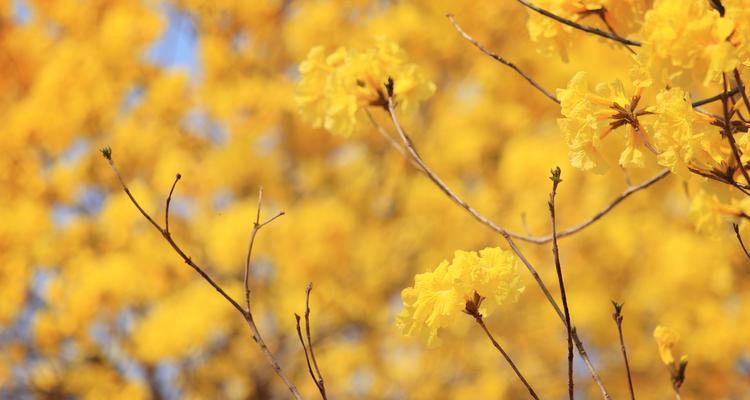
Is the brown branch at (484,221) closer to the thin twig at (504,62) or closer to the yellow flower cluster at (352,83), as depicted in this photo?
the yellow flower cluster at (352,83)

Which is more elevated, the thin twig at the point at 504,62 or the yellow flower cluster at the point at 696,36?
the thin twig at the point at 504,62

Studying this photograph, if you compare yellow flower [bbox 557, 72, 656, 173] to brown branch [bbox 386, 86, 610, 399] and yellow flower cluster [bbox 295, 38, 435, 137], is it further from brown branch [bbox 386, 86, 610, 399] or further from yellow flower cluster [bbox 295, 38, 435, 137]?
yellow flower cluster [bbox 295, 38, 435, 137]

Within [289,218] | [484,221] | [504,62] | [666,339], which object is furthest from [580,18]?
[289,218]

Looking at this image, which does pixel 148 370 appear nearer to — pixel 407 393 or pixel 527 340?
pixel 407 393

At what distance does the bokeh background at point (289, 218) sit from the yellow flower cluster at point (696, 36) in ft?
10.8

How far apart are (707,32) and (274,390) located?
3792 millimetres

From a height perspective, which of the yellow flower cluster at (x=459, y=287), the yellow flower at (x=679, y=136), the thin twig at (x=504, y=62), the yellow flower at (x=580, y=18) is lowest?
the yellow flower cluster at (x=459, y=287)

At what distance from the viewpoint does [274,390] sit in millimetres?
4305

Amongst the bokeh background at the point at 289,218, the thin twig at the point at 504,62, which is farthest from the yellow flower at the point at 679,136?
the bokeh background at the point at 289,218

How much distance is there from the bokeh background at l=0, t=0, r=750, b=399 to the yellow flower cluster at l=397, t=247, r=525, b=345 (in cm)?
304

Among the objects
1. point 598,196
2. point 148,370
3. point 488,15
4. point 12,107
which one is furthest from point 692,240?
point 12,107

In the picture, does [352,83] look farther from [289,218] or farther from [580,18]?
[289,218]

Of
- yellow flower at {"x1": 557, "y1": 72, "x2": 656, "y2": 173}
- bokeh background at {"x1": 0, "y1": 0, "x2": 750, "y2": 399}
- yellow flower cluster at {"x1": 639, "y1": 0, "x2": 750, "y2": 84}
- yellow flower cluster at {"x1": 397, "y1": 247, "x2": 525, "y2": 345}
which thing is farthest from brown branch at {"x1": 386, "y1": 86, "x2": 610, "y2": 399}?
bokeh background at {"x1": 0, "y1": 0, "x2": 750, "y2": 399}

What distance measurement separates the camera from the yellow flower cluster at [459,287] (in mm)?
1019
